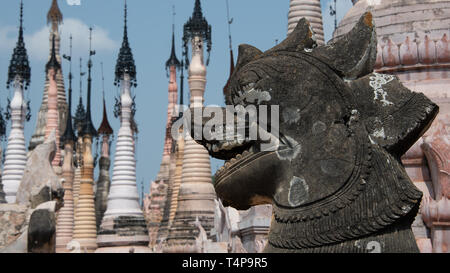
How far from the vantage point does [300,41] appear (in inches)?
195

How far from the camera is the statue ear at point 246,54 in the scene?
5.12 m

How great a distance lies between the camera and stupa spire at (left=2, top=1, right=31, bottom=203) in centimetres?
2834

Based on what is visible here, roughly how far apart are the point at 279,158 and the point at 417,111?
84 centimetres

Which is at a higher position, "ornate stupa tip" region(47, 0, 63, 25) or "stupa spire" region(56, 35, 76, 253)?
"ornate stupa tip" region(47, 0, 63, 25)

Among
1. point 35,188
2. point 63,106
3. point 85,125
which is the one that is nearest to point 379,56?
point 35,188

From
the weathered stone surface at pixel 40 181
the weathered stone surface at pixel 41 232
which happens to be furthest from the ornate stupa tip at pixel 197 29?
the weathered stone surface at pixel 41 232

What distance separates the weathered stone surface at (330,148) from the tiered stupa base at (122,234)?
23363mm

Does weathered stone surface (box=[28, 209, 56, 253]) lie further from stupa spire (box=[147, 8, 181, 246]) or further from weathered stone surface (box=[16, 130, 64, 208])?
stupa spire (box=[147, 8, 181, 246])

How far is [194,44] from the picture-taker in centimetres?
2880

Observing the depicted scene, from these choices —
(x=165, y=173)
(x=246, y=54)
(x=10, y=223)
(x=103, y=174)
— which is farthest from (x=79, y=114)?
(x=246, y=54)

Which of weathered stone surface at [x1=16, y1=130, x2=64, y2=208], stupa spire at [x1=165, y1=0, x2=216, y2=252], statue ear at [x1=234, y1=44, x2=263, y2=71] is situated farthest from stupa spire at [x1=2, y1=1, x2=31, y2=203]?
statue ear at [x1=234, y1=44, x2=263, y2=71]

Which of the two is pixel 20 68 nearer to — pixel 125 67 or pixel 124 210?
pixel 125 67

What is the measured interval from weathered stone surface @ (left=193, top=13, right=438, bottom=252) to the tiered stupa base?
920 inches

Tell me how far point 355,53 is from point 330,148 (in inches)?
24.3
